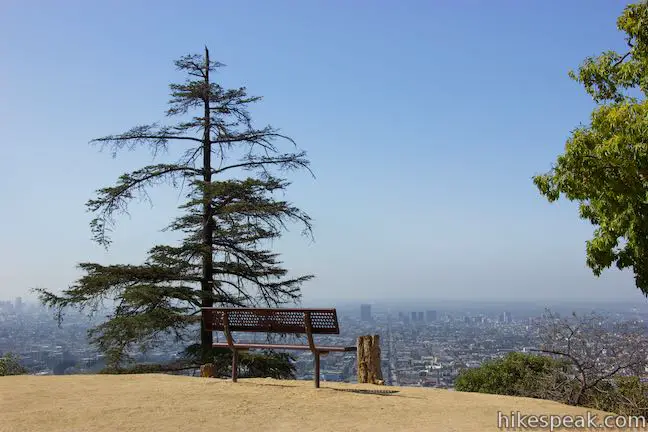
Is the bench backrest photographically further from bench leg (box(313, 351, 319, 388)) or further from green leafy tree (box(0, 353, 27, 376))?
green leafy tree (box(0, 353, 27, 376))

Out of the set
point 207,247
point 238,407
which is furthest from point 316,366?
point 207,247

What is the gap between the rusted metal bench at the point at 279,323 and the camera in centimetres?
854

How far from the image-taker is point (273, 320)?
8.97 meters

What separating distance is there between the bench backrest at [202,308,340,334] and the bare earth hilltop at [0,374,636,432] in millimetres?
852

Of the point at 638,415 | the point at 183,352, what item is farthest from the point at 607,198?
the point at 183,352

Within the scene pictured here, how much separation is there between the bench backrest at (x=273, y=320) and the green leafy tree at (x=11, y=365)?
8.16m

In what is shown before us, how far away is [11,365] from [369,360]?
35.8 feet

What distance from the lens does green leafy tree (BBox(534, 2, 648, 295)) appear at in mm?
6945

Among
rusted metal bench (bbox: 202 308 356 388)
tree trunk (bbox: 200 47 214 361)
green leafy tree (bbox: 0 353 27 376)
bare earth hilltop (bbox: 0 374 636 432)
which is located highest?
tree trunk (bbox: 200 47 214 361)

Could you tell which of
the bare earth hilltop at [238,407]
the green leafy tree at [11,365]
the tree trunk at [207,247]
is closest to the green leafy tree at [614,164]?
the bare earth hilltop at [238,407]

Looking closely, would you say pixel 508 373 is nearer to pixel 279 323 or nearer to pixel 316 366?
pixel 316 366

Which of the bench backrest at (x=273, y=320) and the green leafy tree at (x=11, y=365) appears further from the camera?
the green leafy tree at (x=11, y=365)

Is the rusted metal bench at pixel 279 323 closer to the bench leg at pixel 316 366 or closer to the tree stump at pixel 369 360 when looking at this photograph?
the bench leg at pixel 316 366

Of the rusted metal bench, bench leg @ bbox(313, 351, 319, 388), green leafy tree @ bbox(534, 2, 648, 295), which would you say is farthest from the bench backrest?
green leafy tree @ bbox(534, 2, 648, 295)
